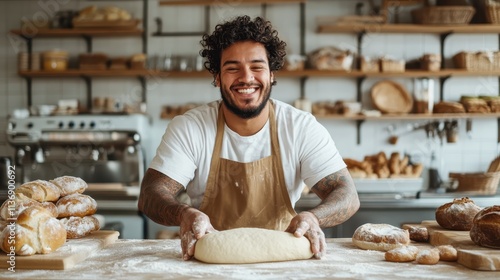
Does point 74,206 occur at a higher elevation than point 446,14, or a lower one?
lower

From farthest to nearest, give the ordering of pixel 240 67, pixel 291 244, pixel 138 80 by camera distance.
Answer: pixel 138 80 → pixel 240 67 → pixel 291 244

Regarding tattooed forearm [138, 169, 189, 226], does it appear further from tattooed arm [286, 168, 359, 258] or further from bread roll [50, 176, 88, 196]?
tattooed arm [286, 168, 359, 258]

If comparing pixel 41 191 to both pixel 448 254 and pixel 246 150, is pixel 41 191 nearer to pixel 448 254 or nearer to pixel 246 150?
pixel 246 150

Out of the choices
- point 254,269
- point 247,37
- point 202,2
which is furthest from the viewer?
point 202,2

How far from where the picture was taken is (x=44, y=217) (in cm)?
164

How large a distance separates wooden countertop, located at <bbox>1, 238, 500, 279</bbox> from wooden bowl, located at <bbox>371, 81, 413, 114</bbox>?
10.4ft

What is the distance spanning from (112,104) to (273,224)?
2905 millimetres

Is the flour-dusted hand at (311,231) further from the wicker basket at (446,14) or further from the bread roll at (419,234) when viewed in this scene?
the wicker basket at (446,14)

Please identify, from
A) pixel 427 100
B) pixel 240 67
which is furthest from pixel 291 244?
pixel 427 100

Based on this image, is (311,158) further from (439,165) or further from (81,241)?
(439,165)

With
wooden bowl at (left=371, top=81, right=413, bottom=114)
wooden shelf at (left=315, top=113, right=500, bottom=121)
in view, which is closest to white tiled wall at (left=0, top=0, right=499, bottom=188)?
wooden bowl at (left=371, top=81, right=413, bottom=114)

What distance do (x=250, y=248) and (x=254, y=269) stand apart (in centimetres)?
10

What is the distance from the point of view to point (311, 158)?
86.6 inches

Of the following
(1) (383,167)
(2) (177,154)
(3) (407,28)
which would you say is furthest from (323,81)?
(2) (177,154)
